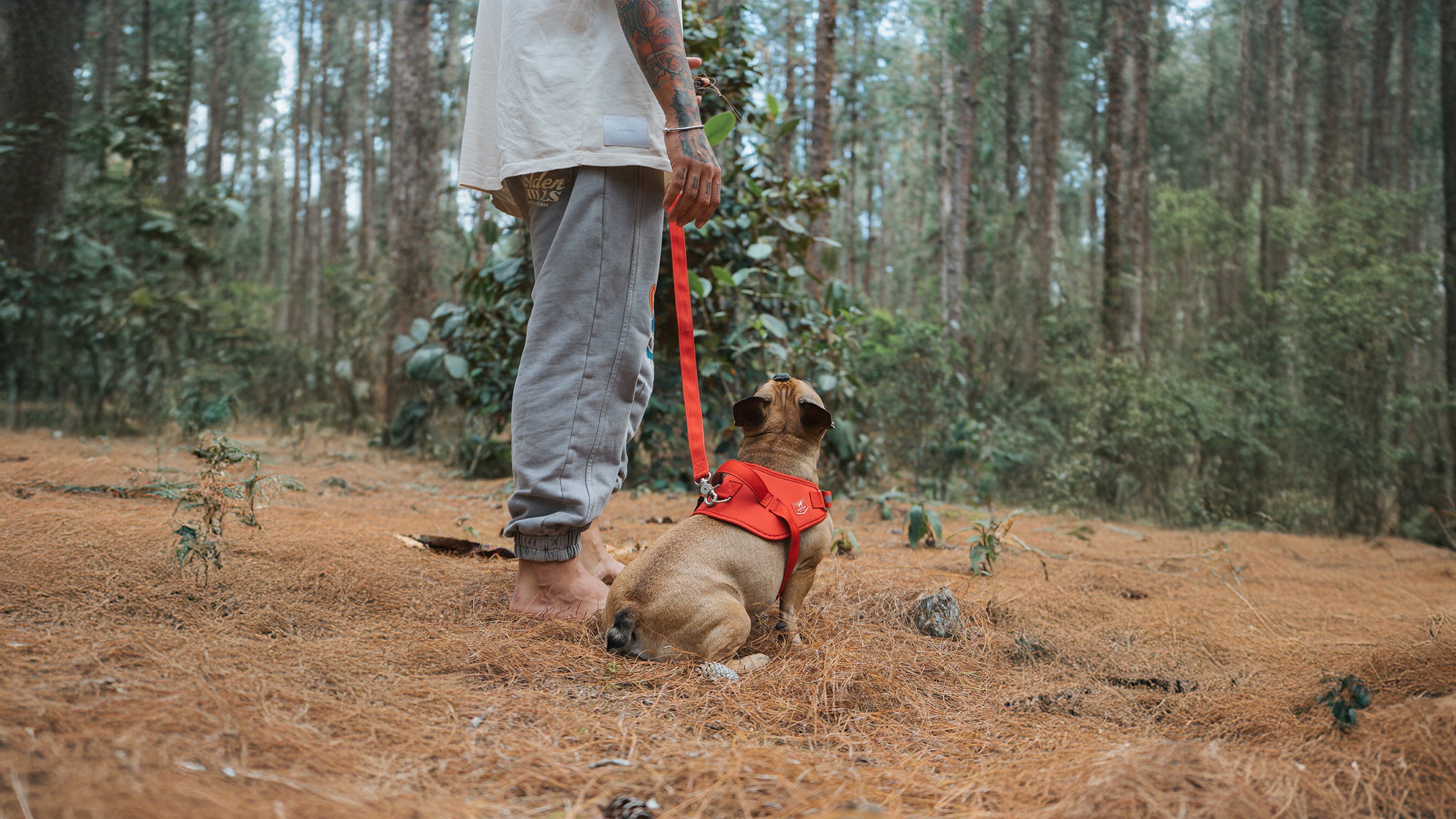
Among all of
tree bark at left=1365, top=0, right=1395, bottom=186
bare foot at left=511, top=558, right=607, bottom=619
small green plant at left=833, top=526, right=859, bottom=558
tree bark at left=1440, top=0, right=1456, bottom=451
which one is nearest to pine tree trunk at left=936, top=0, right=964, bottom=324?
tree bark at left=1440, top=0, right=1456, bottom=451

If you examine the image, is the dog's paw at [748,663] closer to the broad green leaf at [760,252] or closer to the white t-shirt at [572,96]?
the white t-shirt at [572,96]

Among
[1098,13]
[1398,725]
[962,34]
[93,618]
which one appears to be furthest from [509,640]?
[1098,13]

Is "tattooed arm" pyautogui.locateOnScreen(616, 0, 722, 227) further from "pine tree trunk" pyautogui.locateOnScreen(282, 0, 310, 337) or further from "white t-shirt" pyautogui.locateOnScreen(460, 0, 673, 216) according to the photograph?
"pine tree trunk" pyautogui.locateOnScreen(282, 0, 310, 337)

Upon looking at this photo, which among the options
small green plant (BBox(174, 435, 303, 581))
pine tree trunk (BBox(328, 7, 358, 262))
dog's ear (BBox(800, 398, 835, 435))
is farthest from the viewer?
pine tree trunk (BBox(328, 7, 358, 262))

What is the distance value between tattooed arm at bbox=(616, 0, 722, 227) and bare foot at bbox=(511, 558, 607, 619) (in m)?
1.25

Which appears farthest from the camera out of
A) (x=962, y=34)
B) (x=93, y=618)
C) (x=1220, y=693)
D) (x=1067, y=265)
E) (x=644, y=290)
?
(x=962, y=34)

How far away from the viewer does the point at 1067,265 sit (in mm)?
16828

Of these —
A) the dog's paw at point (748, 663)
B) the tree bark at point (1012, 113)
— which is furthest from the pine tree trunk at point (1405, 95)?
the dog's paw at point (748, 663)

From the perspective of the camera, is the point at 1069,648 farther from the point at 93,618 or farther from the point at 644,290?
the point at 93,618

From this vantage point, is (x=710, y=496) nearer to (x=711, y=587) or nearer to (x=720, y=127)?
(x=711, y=587)

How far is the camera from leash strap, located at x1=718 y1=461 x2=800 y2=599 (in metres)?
2.51

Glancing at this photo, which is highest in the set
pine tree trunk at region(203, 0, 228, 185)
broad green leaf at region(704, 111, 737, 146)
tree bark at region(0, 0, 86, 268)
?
pine tree trunk at region(203, 0, 228, 185)

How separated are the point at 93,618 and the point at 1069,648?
9.50 ft

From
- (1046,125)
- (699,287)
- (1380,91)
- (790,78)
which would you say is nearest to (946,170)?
(1046,125)
